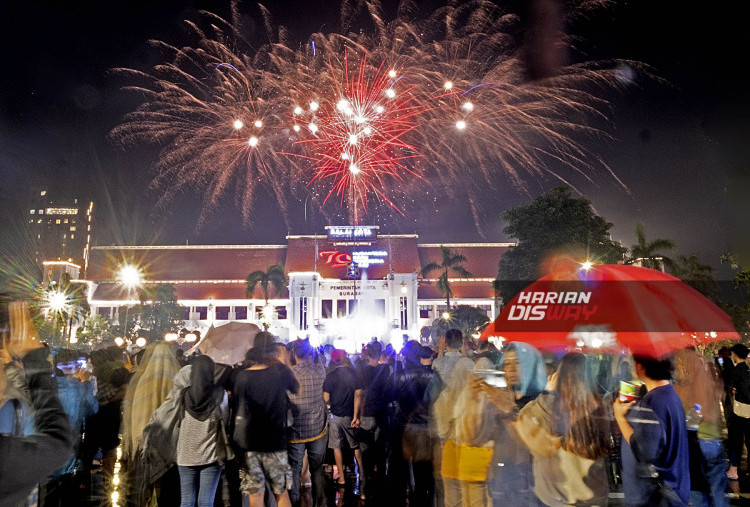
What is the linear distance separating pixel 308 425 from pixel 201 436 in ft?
5.07

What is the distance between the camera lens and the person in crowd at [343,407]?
7.93 metres

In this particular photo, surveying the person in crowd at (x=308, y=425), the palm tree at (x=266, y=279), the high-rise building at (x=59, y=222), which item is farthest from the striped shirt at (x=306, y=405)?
the high-rise building at (x=59, y=222)

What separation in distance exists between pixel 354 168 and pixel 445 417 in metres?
15.9

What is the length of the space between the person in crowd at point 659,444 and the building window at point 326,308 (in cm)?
5778

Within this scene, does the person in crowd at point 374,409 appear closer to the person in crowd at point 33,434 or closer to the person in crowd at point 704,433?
the person in crowd at point 704,433

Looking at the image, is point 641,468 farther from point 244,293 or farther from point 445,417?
point 244,293

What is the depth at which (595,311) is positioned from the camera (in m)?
6.57

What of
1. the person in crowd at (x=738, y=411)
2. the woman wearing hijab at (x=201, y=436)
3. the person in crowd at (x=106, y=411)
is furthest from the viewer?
the person in crowd at (x=738, y=411)

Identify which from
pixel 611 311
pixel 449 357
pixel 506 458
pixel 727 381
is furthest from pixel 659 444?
pixel 727 381

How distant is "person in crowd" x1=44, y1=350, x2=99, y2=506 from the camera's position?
19.6ft

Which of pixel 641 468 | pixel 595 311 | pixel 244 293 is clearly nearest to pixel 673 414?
pixel 641 468

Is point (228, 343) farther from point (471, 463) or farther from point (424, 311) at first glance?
point (424, 311)

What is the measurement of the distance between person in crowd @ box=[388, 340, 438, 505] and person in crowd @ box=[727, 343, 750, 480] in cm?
453

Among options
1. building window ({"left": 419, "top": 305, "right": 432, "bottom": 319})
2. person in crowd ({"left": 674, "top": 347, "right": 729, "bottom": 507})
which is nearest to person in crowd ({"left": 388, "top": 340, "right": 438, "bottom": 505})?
person in crowd ({"left": 674, "top": 347, "right": 729, "bottom": 507})
